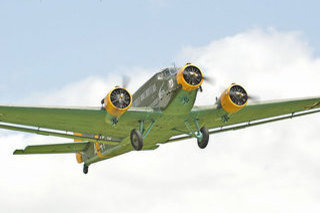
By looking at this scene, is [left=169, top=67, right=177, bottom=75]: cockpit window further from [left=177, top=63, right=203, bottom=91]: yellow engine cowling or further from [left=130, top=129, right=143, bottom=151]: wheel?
[left=130, top=129, right=143, bottom=151]: wheel

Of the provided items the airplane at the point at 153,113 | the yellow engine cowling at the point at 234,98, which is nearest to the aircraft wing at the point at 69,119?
the airplane at the point at 153,113

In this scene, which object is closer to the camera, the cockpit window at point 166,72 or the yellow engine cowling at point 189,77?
the yellow engine cowling at point 189,77

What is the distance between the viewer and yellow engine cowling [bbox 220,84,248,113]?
70.1 feet

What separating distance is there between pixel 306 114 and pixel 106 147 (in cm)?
1138

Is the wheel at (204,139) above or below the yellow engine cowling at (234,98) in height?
below

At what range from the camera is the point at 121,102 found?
19922 mm

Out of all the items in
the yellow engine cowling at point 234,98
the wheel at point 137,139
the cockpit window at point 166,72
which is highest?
the cockpit window at point 166,72

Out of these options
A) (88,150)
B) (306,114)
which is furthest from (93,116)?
(306,114)

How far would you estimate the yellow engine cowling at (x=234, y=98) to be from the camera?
21359mm

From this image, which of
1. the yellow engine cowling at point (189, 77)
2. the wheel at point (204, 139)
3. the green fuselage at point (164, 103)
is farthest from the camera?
the wheel at point (204, 139)

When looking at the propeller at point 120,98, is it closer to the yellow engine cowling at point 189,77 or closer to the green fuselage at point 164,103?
the green fuselage at point 164,103

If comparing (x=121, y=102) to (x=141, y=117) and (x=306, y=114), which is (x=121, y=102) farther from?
(x=306, y=114)

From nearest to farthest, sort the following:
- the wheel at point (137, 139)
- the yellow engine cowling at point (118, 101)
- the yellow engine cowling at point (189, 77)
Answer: the yellow engine cowling at point (189, 77), the yellow engine cowling at point (118, 101), the wheel at point (137, 139)

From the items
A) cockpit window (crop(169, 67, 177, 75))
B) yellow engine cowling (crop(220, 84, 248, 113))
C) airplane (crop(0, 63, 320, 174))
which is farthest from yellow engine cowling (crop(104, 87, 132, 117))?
yellow engine cowling (crop(220, 84, 248, 113))
